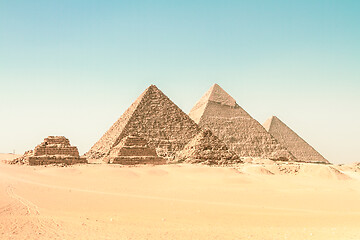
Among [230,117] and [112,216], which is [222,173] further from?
[230,117]

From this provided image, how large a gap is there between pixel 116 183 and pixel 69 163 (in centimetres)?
1368

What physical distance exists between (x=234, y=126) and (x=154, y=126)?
87.8ft

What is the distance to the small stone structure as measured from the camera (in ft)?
95.0

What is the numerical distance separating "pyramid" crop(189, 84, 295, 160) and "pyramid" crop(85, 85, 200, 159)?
1777 centimetres

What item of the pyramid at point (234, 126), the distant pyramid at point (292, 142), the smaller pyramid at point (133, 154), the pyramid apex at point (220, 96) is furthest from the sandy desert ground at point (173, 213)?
the distant pyramid at point (292, 142)

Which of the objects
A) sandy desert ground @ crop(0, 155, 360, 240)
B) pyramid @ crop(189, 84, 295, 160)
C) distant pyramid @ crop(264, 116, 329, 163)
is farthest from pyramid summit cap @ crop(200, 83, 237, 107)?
sandy desert ground @ crop(0, 155, 360, 240)

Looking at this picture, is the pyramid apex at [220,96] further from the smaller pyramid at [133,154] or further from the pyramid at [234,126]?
the smaller pyramid at [133,154]

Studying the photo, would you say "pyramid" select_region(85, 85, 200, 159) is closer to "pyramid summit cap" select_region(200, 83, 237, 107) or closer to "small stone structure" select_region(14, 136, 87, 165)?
"small stone structure" select_region(14, 136, 87, 165)

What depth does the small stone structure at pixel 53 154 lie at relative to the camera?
2895 cm

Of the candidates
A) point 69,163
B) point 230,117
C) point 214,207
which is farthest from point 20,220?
point 230,117

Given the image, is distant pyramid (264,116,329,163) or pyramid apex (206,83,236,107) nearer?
pyramid apex (206,83,236,107)

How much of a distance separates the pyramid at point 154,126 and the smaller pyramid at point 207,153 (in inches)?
386

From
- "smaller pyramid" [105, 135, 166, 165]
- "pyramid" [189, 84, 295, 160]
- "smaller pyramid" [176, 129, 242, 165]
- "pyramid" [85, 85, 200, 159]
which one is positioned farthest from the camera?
"pyramid" [189, 84, 295, 160]

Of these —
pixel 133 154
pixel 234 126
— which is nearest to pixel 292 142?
pixel 234 126
